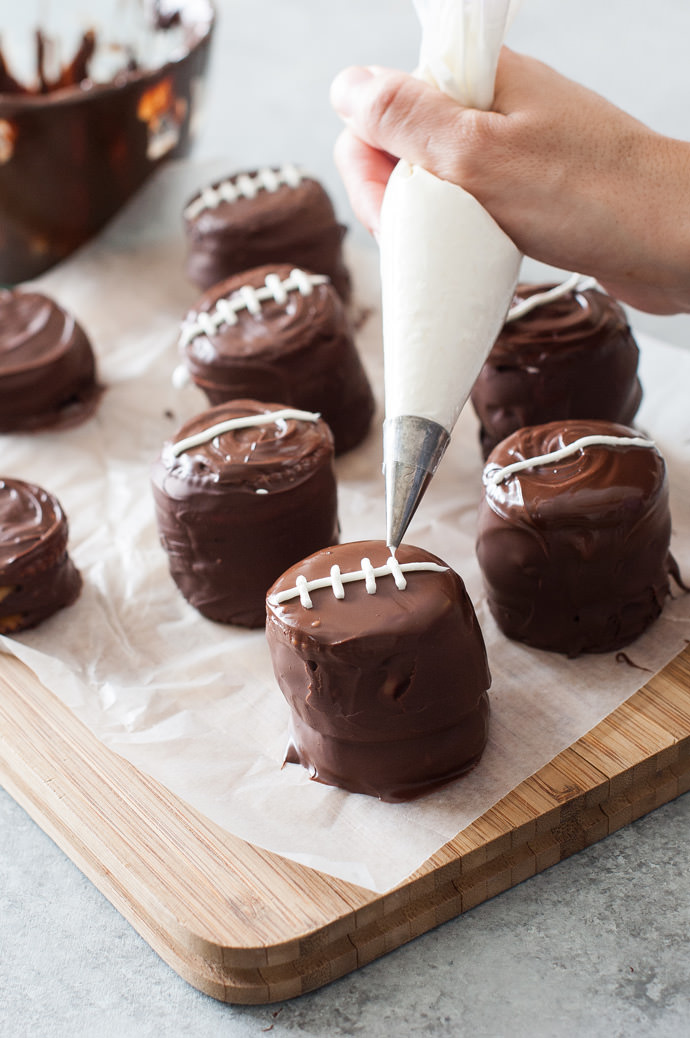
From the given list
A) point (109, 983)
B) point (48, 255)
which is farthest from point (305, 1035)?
point (48, 255)

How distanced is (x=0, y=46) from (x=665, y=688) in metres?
2.66

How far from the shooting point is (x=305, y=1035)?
1570mm

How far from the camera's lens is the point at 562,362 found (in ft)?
7.59

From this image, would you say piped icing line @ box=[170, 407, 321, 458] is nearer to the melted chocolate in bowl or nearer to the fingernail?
the fingernail

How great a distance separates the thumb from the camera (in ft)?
5.91

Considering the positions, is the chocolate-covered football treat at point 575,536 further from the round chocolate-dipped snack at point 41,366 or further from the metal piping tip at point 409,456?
the round chocolate-dipped snack at point 41,366

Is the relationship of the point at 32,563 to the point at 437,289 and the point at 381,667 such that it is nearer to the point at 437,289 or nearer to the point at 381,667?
the point at 381,667

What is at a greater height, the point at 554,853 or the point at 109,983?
the point at 554,853

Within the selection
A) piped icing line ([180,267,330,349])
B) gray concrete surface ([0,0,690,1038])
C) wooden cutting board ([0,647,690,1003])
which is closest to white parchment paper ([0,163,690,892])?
wooden cutting board ([0,647,690,1003])

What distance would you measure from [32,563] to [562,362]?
1.09m

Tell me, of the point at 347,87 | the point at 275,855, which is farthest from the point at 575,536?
the point at 347,87

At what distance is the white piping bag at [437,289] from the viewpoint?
5.54 feet

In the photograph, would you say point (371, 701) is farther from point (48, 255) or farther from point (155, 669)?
point (48, 255)

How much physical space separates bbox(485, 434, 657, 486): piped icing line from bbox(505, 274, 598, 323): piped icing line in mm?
461
